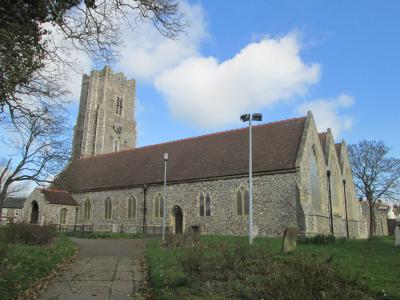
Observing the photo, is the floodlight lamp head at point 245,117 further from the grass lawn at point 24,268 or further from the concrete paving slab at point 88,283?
the concrete paving slab at point 88,283

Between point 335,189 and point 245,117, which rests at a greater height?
point 245,117

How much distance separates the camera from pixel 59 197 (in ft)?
118

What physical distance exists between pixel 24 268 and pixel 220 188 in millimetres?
18100

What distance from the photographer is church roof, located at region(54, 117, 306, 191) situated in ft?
85.7

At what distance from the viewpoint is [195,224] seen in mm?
27547

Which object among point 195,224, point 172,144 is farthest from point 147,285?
point 172,144

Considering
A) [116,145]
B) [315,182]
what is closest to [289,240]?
[315,182]

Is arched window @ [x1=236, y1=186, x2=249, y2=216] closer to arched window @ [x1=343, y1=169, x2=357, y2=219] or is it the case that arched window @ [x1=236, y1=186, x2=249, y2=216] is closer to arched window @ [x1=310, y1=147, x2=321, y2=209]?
arched window @ [x1=310, y1=147, x2=321, y2=209]

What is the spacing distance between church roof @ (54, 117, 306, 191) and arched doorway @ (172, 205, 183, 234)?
2.32 metres

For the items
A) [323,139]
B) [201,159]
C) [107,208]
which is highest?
[323,139]

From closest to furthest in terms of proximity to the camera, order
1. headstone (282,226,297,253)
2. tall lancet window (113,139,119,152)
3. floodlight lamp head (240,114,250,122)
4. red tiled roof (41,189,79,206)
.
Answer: headstone (282,226,297,253)
floodlight lamp head (240,114,250,122)
red tiled roof (41,189,79,206)
tall lancet window (113,139,119,152)

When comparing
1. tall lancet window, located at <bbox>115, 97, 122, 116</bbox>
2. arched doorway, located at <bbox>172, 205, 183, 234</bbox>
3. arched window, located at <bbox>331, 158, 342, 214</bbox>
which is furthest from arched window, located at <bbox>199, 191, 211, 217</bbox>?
tall lancet window, located at <bbox>115, 97, 122, 116</bbox>

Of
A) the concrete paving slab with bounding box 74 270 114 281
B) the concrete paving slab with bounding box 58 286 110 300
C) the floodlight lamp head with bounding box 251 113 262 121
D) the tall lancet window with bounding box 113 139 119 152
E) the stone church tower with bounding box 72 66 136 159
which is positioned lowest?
the concrete paving slab with bounding box 58 286 110 300

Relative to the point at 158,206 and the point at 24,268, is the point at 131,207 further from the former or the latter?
the point at 24,268
